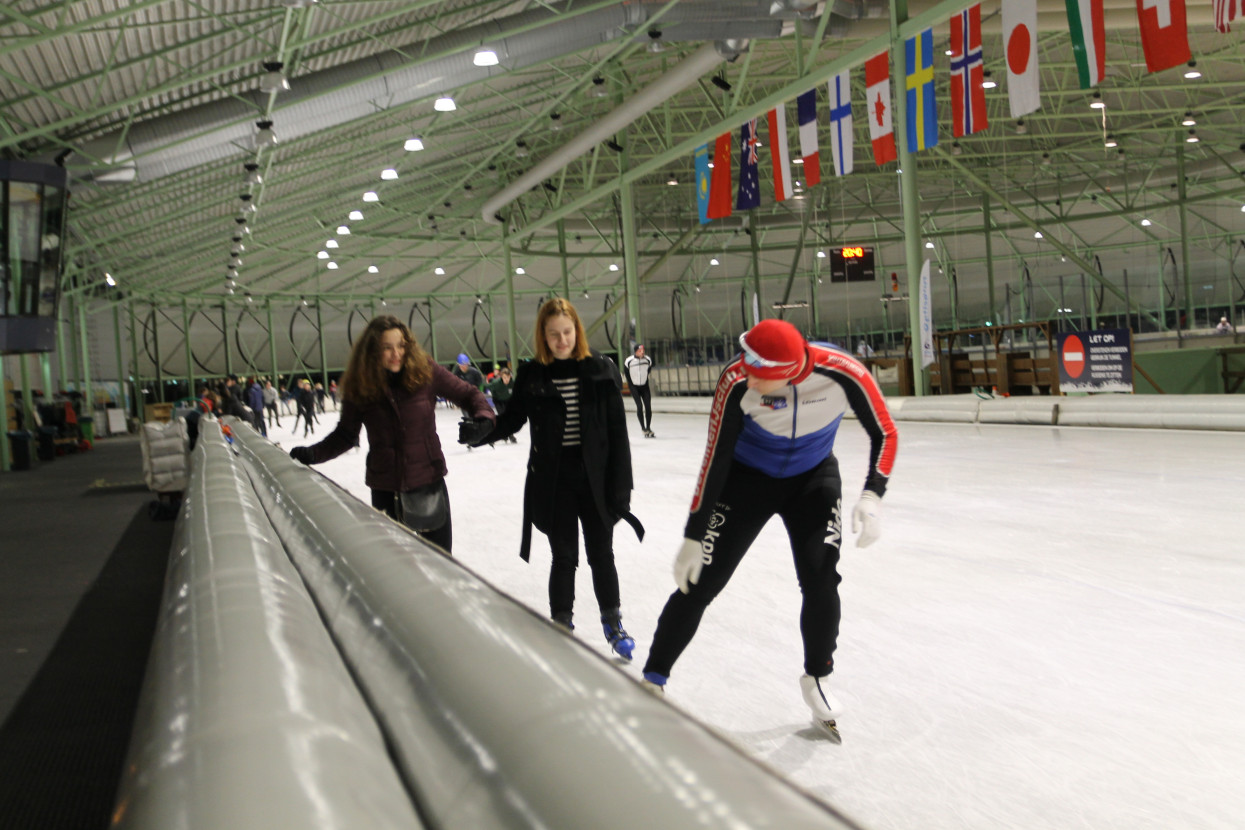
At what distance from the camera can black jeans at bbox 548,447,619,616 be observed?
13.0 ft

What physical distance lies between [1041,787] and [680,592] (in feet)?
3.96

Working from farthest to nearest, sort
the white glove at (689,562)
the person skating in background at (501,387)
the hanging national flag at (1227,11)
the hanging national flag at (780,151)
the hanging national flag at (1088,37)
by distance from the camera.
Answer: the hanging national flag at (780,151)
the person skating in background at (501,387)
the hanging national flag at (1088,37)
the hanging national flag at (1227,11)
the white glove at (689,562)

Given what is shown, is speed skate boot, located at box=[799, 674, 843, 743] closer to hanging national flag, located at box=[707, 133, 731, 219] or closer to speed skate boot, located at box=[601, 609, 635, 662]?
speed skate boot, located at box=[601, 609, 635, 662]

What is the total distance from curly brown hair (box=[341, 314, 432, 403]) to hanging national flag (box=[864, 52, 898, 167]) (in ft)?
37.2

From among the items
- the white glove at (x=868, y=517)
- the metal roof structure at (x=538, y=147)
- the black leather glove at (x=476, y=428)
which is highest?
the metal roof structure at (x=538, y=147)

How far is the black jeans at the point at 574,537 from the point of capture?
3.96 meters

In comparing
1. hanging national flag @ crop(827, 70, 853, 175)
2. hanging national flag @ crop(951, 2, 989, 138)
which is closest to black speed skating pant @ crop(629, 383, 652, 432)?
hanging national flag @ crop(827, 70, 853, 175)

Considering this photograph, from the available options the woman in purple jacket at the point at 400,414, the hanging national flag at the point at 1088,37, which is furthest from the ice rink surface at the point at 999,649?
the hanging national flag at the point at 1088,37

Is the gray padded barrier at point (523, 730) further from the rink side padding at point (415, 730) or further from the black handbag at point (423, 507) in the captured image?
the black handbag at point (423, 507)

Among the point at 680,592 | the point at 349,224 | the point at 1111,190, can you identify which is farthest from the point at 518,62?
the point at 1111,190

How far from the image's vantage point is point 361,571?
161 cm

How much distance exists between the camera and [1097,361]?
45.6ft

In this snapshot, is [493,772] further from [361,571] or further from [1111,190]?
[1111,190]

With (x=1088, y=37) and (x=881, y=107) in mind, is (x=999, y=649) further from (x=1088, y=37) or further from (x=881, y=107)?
(x=881, y=107)
